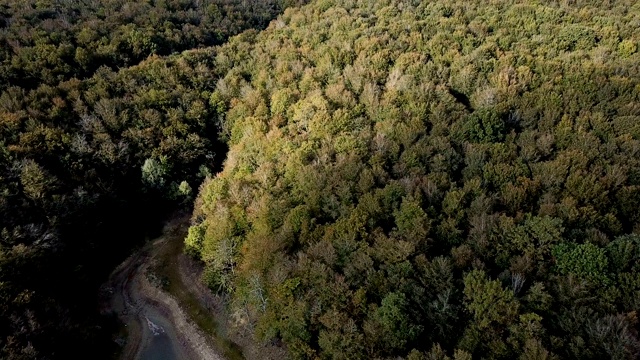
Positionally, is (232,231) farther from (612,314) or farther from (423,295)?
(612,314)

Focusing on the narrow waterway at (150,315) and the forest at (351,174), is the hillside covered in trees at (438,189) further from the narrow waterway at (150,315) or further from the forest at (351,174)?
the narrow waterway at (150,315)

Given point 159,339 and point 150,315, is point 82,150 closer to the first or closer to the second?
point 150,315

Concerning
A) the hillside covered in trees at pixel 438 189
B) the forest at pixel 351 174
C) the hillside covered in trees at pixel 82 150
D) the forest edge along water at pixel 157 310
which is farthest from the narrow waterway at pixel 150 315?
the hillside covered in trees at pixel 438 189

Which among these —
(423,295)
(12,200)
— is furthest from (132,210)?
(423,295)

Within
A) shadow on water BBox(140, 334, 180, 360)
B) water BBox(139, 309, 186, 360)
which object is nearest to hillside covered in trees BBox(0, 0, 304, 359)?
water BBox(139, 309, 186, 360)

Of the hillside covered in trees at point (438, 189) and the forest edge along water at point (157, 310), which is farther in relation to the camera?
the forest edge along water at point (157, 310)
